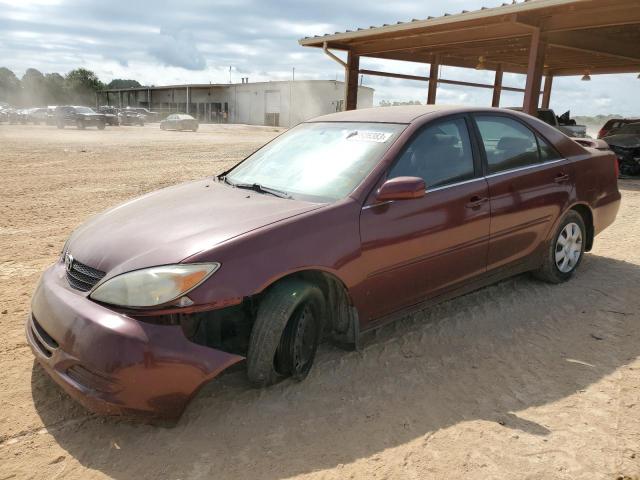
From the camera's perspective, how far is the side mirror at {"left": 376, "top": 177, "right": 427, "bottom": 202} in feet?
9.77

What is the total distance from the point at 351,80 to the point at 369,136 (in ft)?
42.7

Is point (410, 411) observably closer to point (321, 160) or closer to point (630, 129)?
point (321, 160)

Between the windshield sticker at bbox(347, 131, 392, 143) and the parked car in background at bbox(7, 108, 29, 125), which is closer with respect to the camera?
the windshield sticker at bbox(347, 131, 392, 143)

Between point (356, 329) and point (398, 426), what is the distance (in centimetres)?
63

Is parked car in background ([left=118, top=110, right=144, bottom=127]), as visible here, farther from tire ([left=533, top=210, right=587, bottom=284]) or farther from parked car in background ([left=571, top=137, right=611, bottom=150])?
tire ([left=533, top=210, right=587, bottom=284])

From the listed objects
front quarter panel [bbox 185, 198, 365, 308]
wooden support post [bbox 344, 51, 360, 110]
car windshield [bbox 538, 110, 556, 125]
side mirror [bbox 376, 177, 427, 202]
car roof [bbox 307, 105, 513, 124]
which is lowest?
front quarter panel [bbox 185, 198, 365, 308]

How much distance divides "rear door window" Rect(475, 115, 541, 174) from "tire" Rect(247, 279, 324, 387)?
1811 millimetres

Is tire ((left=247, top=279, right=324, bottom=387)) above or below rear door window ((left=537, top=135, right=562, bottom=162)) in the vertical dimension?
below

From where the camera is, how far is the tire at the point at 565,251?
445 centimetres

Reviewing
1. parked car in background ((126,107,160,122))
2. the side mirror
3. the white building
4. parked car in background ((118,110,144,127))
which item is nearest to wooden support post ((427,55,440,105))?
the side mirror

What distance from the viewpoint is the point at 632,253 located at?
5648 mm

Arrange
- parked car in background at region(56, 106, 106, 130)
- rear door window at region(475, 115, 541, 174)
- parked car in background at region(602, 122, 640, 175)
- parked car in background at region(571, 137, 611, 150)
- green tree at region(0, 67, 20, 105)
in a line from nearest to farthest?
1. rear door window at region(475, 115, 541, 174)
2. parked car in background at region(571, 137, 611, 150)
3. parked car in background at region(602, 122, 640, 175)
4. parked car in background at region(56, 106, 106, 130)
5. green tree at region(0, 67, 20, 105)

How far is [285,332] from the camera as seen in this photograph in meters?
2.76

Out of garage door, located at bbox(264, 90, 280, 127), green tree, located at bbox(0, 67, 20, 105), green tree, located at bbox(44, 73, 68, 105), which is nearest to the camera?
garage door, located at bbox(264, 90, 280, 127)
